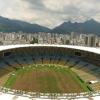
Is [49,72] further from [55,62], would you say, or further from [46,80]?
[55,62]

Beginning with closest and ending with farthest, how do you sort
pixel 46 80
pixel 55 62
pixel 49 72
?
1. pixel 46 80
2. pixel 49 72
3. pixel 55 62

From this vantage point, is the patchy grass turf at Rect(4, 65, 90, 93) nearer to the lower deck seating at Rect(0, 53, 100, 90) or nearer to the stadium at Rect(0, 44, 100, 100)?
the stadium at Rect(0, 44, 100, 100)

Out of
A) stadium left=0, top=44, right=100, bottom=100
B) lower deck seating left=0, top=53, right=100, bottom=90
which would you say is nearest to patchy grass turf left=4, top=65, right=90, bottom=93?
stadium left=0, top=44, right=100, bottom=100

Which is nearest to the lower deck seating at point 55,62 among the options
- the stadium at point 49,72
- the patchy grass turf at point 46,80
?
the stadium at point 49,72

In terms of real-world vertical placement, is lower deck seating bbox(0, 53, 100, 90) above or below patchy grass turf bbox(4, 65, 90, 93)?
above

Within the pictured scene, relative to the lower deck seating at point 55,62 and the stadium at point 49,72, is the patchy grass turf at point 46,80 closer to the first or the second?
the stadium at point 49,72

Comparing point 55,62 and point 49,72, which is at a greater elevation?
point 55,62

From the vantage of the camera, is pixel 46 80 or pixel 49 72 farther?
pixel 49 72

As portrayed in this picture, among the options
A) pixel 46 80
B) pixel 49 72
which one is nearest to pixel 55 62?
pixel 49 72
